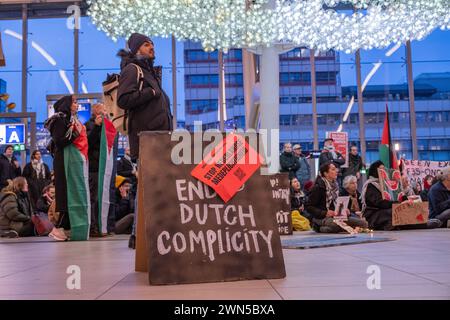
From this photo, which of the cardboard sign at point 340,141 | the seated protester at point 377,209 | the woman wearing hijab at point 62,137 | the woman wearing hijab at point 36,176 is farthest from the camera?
the cardboard sign at point 340,141

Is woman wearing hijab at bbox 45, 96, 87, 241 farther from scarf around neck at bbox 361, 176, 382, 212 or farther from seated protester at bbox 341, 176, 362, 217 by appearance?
scarf around neck at bbox 361, 176, 382, 212

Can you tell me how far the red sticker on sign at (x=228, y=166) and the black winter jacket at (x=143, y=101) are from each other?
1.01 metres

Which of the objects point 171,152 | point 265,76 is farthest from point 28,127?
point 171,152

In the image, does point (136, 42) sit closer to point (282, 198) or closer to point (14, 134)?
point (282, 198)

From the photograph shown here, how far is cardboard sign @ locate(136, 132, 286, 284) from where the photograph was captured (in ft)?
8.58

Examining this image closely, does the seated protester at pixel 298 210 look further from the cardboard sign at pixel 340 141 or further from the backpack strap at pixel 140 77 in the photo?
the backpack strap at pixel 140 77

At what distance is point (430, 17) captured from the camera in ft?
31.7

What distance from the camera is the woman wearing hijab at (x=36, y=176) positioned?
941cm

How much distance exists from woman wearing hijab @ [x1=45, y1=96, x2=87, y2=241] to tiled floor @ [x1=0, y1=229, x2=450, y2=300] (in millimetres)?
1690

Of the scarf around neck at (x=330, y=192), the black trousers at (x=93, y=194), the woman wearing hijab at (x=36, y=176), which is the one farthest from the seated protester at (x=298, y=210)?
the woman wearing hijab at (x=36, y=176)

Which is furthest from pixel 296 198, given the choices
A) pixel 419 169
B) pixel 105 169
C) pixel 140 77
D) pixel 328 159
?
pixel 140 77

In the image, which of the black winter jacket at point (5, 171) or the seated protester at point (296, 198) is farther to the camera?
the black winter jacket at point (5, 171)

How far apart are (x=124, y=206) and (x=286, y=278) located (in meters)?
5.31

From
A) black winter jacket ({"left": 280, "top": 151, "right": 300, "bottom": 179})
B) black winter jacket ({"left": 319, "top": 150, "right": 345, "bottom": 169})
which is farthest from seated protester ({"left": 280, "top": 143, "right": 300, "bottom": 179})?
black winter jacket ({"left": 319, "top": 150, "right": 345, "bottom": 169})
